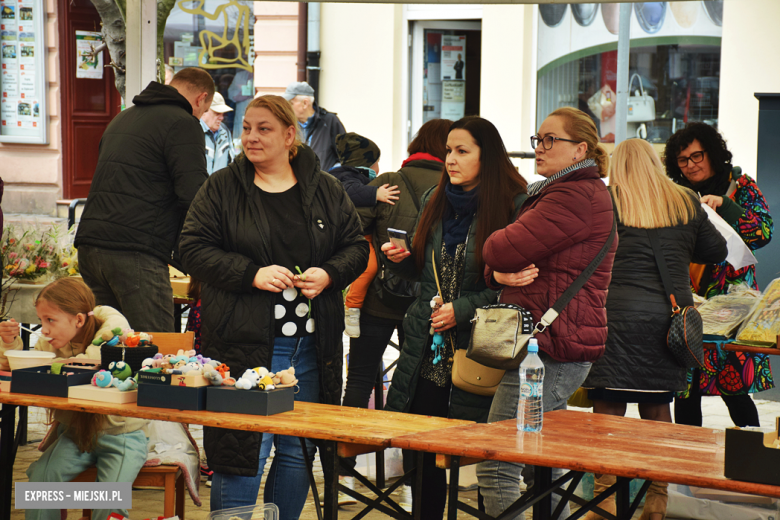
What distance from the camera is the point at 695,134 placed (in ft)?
16.3

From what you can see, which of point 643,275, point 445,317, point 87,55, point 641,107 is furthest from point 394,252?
point 87,55

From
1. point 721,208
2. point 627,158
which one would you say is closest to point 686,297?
point 627,158

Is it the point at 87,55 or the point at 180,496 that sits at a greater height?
the point at 87,55

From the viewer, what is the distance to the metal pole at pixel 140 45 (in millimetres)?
4742

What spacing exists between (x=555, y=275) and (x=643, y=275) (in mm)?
1073

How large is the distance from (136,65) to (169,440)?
6.78 feet

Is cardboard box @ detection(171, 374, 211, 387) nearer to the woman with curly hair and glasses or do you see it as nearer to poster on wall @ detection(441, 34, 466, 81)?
the woman with curly hair and glasses

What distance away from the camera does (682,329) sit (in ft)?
13.1

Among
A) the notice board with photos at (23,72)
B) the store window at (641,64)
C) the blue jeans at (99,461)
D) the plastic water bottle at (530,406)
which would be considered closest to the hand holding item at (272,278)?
the blue jeans at (99,461)

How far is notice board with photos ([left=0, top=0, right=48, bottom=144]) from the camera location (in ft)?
41.4

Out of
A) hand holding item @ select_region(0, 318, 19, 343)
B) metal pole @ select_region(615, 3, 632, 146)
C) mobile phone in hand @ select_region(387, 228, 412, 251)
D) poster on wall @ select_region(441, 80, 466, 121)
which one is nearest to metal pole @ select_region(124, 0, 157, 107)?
hand holding item @ select_region(0, 318, 19, 343)

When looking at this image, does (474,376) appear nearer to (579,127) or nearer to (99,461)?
(579,127)

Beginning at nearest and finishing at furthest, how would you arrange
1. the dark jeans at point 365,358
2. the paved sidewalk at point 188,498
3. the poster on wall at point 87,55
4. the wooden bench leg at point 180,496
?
1. the wooden bench leg at point 180,496
2. the paved sidewalk at point 188,498
3. the dark jeans at point 365,358
4. the poster on wall at point 87,55

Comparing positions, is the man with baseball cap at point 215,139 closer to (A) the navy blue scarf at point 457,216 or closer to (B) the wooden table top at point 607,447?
(A) the navy blue scarf at point 457,216
